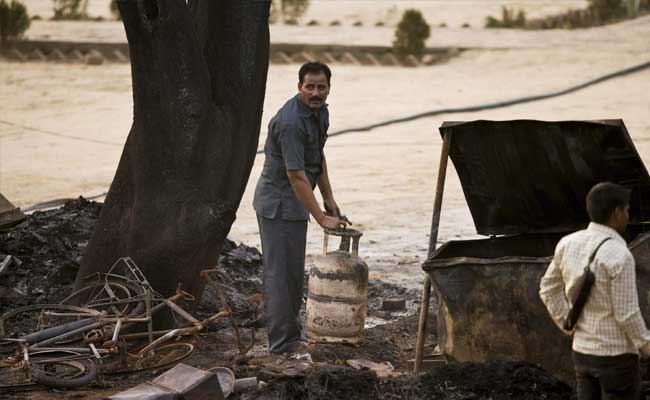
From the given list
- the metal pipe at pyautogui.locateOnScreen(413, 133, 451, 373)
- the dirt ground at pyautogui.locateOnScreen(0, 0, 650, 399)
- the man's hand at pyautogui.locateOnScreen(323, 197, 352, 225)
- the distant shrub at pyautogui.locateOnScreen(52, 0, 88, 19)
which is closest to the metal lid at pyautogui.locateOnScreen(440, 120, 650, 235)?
Answer: the metal pipe at pyautogui.locateOnScreen(413, 133, 451, 373)

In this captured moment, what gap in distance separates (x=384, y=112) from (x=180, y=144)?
14.4 m

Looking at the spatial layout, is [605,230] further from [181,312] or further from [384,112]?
[384,112]

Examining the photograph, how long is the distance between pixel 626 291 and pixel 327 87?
3.17 m

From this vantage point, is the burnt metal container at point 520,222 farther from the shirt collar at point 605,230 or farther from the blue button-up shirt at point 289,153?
the shirt collar at point 605,230

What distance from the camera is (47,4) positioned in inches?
1601

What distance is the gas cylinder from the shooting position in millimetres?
8086

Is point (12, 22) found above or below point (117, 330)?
above

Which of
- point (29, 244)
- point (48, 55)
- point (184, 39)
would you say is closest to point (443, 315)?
point (184, 39)

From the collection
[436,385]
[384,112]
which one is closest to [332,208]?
[436,385]

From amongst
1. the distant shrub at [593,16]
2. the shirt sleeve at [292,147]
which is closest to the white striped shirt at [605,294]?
the shirt sleeve at [292,147]

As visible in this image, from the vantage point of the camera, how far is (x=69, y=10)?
3650 cm

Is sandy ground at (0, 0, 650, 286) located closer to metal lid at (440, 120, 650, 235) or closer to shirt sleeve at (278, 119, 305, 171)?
metal lid at (440, 120, 650, 235)

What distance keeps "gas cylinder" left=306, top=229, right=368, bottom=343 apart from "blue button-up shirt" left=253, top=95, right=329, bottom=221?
370 mm

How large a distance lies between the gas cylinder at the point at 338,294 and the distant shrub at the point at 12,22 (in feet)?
72.4
